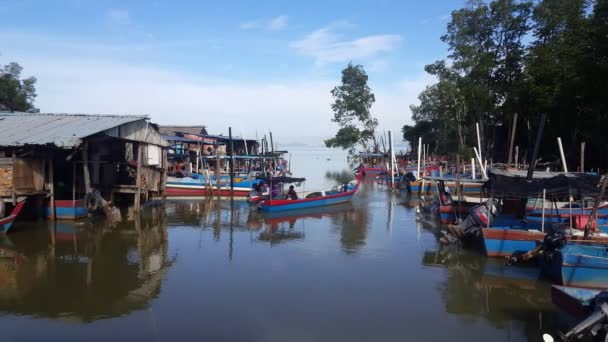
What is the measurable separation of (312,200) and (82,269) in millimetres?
12324

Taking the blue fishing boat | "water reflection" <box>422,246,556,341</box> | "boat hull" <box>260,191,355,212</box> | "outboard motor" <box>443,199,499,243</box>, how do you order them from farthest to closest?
1. "boat hull" <box>260,191,355,212</box>
2. "outboard motor" <box>443,199,499,243</box>
3. the blue fishing boat
4. "water reflection" <box>422,246,556,341</box>

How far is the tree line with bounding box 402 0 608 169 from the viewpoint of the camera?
2138 cm

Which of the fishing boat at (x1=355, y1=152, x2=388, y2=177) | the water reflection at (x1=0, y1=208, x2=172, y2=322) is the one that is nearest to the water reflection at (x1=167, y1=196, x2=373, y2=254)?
the water reflection at (x1=0, y1=208, x2=172, y2=322)

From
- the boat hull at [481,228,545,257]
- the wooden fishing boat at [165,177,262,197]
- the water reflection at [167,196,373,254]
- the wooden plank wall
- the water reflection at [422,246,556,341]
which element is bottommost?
the water reflection at [422,246,556,341]

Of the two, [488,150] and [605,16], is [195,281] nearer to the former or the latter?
[605,16]

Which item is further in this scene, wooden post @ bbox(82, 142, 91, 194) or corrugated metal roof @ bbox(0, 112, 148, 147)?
wooden post @ bbox(82, 142, 91, 194)

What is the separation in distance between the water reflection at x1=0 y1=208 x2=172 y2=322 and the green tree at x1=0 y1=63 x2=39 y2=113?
22700mm

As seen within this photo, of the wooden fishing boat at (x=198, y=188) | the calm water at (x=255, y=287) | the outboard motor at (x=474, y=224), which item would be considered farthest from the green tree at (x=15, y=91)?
the outboard motor at (x=474, y=224)

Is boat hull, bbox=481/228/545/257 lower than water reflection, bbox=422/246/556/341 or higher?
higher

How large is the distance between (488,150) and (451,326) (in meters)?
27.5

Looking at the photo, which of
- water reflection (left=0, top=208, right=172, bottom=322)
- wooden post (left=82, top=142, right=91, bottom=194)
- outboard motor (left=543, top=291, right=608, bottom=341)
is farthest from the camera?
wooden post (left=82, top=142, right=91, bottom=194)

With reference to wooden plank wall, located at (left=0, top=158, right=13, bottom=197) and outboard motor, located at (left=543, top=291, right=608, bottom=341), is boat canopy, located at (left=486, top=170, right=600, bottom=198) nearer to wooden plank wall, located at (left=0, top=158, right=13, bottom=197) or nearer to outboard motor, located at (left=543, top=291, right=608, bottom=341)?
outboard motor, located at (left=543, top=291, right=608, bottom=341)

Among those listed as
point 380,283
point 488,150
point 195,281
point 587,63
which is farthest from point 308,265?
point 488,150

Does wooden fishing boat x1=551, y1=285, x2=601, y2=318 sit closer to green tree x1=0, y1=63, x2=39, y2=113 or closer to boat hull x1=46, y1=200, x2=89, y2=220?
boat hull x1=46, y1=200, x2=89, y2=220
